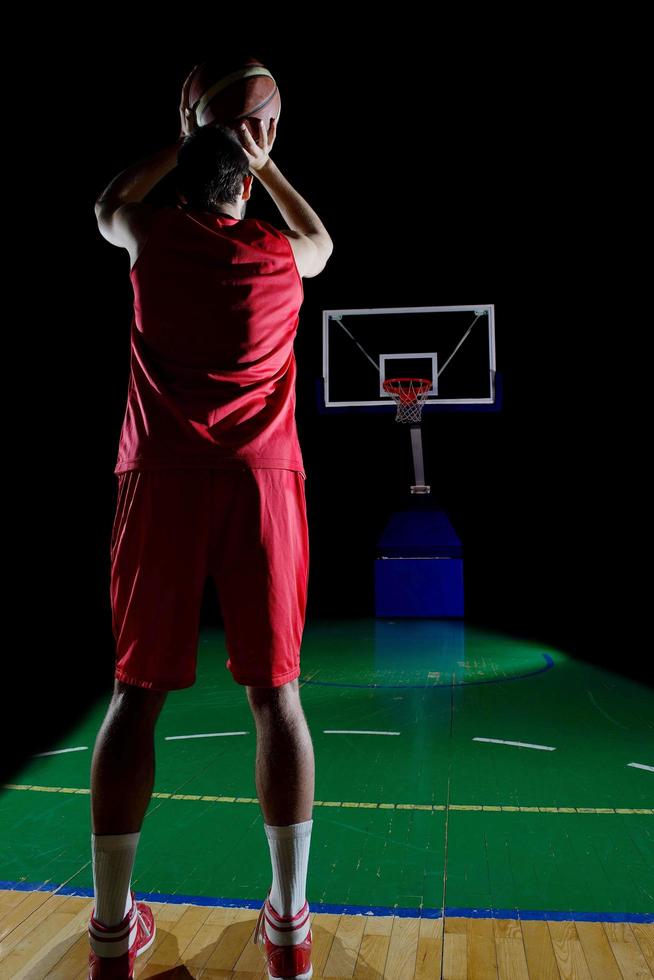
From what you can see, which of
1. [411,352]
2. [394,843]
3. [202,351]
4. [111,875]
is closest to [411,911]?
[394,843]

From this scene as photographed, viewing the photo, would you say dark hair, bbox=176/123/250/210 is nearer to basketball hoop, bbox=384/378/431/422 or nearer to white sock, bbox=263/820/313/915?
white sock, bbox=263/820/313/915

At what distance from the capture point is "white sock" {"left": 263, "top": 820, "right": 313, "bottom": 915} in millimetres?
1340

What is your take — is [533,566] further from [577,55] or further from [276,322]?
[276,322]

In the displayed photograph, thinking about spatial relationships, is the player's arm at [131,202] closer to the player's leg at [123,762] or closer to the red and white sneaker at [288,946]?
the player's leg at [123,762]

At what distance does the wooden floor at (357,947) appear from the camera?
146cm

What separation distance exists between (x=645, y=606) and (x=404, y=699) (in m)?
5.41

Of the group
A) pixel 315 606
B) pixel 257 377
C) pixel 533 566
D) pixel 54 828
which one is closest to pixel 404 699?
pixel 54 828

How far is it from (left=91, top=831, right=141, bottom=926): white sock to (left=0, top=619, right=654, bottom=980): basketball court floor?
22 cm

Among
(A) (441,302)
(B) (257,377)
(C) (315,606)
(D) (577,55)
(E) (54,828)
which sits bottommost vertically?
(C) (315,606)

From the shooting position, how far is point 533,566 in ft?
31.3

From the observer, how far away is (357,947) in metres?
1.55

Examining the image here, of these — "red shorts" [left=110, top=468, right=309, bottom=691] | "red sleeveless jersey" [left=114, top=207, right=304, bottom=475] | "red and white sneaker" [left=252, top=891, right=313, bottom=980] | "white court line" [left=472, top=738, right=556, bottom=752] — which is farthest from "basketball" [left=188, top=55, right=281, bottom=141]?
"white court line" [left=472, top=738, right=556, bottom=752]

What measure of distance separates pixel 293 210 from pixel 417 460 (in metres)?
6.60

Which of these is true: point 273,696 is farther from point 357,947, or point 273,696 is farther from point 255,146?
point 255,146
